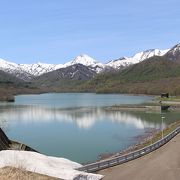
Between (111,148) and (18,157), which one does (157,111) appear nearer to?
(111,148)

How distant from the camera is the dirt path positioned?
2611 cm

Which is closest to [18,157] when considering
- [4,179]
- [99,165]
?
[4,179]

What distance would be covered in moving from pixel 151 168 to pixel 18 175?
1255cm

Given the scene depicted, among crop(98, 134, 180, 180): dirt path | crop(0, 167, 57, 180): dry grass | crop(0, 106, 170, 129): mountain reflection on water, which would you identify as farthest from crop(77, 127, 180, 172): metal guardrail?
crop(0, 106, 170, 129): mountain reflection on water

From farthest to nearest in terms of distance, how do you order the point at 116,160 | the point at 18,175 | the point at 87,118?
the point at 87,118
the point at 116,160
the point at 18,175

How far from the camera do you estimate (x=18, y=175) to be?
19312 mm

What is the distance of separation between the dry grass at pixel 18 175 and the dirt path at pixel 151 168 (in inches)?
252

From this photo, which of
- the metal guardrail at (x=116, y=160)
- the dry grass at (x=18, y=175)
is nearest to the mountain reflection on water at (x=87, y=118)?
the metal guardrail at (x=116, y=160)

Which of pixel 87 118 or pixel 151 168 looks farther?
pixel 87 118

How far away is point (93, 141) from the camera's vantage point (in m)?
64.9

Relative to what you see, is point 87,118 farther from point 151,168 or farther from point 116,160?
point 151,168

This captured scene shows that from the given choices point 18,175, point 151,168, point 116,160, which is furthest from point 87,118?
point 18,175

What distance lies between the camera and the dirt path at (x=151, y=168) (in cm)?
2611

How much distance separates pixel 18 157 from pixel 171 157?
15049 millimetres
